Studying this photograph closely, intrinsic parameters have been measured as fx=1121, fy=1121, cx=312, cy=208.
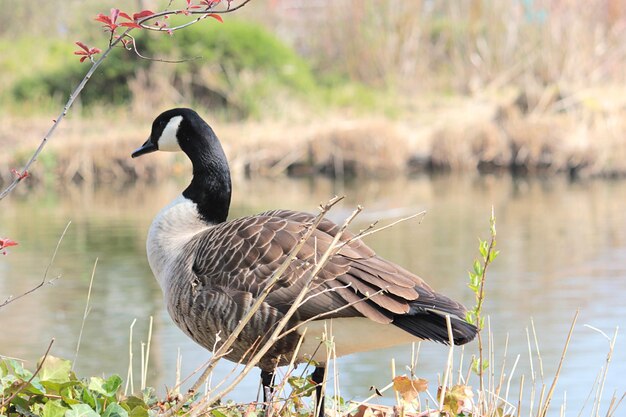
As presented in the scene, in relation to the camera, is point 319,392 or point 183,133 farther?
point 183,133

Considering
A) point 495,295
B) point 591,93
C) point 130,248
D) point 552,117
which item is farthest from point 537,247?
point 591,93

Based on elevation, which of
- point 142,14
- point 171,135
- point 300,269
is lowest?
point 300,269

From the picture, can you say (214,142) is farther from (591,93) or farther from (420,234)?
(591,93)

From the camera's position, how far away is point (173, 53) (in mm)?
26438

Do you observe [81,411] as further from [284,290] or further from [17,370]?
[284,290]

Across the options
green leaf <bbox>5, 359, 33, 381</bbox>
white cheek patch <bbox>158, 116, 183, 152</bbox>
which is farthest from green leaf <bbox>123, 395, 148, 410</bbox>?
white cheek patch <bbox>158, 116, 183, 152</bbox>

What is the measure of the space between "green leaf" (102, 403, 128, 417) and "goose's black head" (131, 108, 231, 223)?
186cm

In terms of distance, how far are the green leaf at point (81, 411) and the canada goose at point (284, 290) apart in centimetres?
78

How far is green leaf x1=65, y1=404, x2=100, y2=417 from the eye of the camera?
369 cm

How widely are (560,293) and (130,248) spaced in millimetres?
5990

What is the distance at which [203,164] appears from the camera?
221 inches

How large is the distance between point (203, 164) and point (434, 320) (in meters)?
1.84

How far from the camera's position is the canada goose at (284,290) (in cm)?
424

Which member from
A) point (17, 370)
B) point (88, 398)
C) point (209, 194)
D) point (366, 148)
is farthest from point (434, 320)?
point (366, 148)
